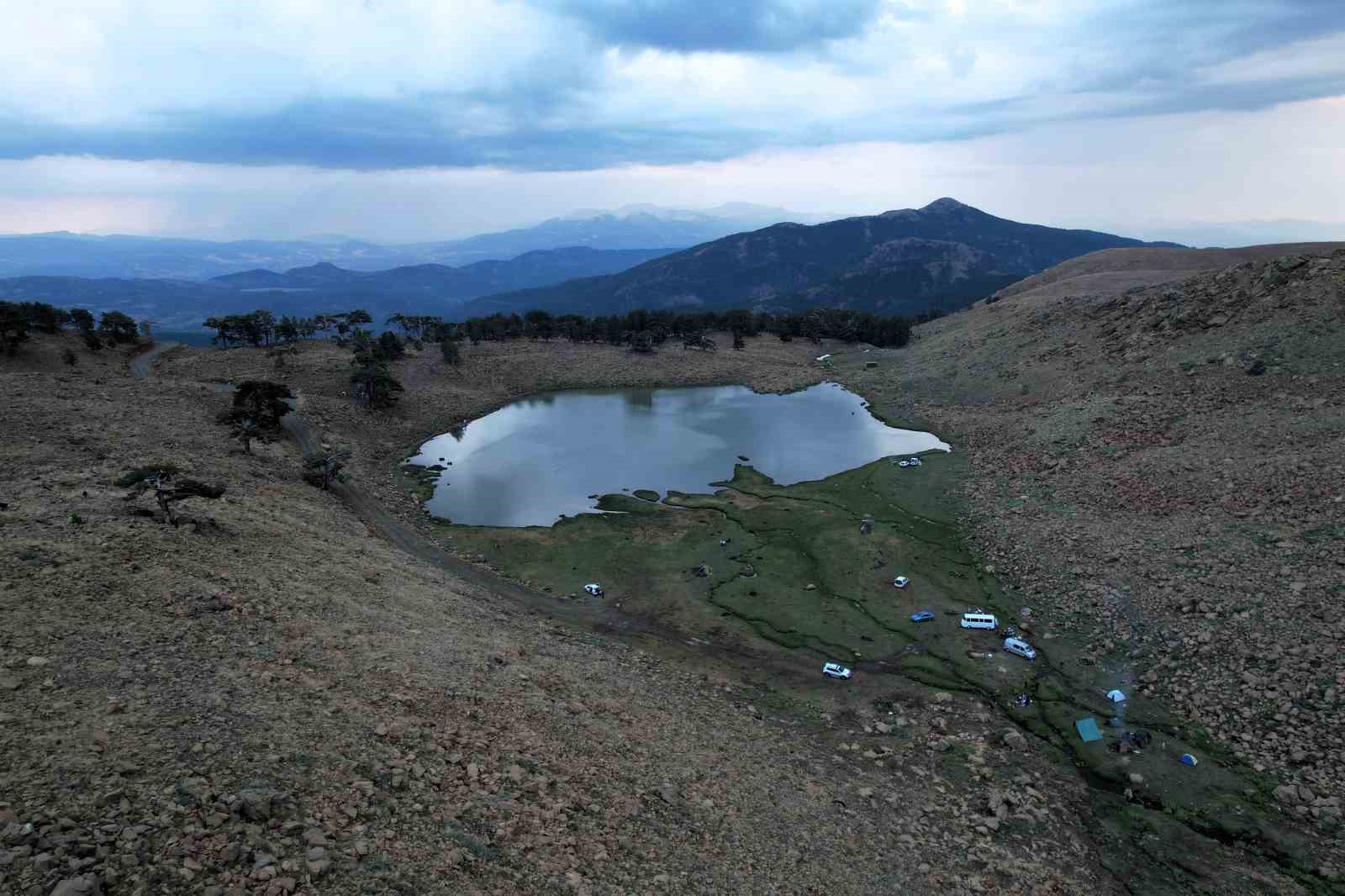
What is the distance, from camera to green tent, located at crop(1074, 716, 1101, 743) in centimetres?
2723

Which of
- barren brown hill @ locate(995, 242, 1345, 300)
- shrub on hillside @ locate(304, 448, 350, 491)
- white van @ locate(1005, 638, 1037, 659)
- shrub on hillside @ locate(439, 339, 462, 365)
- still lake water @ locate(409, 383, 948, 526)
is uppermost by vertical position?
barren brown hill @ locate(995, 242, 1345, 300)

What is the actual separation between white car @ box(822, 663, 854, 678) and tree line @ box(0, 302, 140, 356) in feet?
316

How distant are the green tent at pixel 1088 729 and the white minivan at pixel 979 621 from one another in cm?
786

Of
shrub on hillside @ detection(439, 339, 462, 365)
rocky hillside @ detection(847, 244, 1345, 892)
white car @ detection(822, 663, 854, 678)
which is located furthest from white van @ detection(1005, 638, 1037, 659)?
shrub on hillside @ detection(439, 339, 462, 365)

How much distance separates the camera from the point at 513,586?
1623 inches

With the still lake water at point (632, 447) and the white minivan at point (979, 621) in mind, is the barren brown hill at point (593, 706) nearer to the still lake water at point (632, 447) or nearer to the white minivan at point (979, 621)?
the white minivan at point (979, 621)

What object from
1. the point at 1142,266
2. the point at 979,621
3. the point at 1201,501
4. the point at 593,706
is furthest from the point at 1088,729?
the point at 1142,266

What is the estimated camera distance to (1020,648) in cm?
3328

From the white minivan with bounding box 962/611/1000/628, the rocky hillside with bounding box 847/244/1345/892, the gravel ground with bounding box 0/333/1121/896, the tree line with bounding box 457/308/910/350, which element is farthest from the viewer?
the tree line with bounding box 457/308/910/350

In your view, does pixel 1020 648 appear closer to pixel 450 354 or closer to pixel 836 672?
pixel 836 672

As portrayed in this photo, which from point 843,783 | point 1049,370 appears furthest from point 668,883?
point 1049,370

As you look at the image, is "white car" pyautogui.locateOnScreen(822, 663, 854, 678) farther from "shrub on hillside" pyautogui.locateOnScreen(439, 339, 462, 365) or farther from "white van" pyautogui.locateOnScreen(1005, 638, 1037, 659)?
"shrub on hillside" pyautogui.locateOnScreen(439, 339, 462, 365)

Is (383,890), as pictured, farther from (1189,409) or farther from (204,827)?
(1189,409)

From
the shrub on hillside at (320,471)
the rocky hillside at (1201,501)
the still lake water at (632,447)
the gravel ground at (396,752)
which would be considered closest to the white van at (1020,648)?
the rocky hillside at (1201,501)
